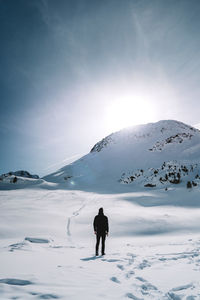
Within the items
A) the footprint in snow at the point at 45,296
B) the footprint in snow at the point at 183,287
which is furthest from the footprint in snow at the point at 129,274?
the footprint in snow at the point at 45,296

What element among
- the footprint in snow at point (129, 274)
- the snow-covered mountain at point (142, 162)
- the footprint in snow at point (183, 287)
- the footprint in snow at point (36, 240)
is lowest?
the footprint in snow at point (36, 240)

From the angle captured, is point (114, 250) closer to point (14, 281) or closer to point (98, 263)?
point (98, 263)

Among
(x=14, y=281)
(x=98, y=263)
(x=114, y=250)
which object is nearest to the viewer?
(x=14, y=281)

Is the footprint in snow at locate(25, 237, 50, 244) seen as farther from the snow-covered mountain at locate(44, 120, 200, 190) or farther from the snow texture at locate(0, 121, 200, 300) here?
the snow-covered mountain at locate(44, 120, 200, 190)

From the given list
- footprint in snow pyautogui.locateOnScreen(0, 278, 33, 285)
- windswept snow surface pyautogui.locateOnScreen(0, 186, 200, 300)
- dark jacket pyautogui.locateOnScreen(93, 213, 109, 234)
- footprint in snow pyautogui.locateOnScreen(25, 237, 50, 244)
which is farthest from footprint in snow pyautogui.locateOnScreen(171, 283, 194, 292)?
footprint in snow pyautogui.locateOnScreen(25, 237, 50, 244)

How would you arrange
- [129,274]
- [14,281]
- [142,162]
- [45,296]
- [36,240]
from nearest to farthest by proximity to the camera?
[45,296]
[14,281]
[129,274]
[36,240]
[142,162]

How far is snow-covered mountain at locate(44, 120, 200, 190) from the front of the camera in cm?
3131

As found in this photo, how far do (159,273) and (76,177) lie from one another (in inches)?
1505

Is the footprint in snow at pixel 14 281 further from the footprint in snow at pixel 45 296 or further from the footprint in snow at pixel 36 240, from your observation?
the footprint in snow at pixel 36 240

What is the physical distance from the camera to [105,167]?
46750 millimetres

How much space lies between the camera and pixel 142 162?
142ft

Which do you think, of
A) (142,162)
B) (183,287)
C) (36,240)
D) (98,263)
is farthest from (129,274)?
(142,162)

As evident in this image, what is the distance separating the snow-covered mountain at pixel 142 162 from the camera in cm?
3131

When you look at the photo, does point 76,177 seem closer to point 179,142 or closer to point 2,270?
point 179,142
